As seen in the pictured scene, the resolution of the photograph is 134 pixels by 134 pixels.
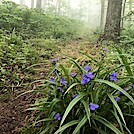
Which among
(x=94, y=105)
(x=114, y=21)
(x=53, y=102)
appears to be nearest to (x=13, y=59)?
(x=53, y=102)

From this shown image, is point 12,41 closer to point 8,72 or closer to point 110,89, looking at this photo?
point 8,72

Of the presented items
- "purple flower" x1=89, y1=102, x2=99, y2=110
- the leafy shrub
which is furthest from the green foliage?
"purple flower" x1=89, y1=102, x2=99, y2=110

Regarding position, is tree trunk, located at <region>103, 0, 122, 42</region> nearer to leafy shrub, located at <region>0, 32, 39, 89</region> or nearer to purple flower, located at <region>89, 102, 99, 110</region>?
leafy shrub, located at <region>0, 32, 39, 89</region>

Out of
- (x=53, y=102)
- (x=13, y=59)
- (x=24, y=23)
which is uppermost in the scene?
(x=24, y=23)

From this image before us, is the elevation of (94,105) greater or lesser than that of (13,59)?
lesser

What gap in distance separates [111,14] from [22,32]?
2662 millimetres

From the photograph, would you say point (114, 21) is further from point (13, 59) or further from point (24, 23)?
point (13, 59)

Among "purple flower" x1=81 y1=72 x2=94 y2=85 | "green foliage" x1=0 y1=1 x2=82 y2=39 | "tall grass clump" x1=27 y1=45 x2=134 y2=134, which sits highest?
"green foliage" x1=0 y1=1 x2=82 y2=39

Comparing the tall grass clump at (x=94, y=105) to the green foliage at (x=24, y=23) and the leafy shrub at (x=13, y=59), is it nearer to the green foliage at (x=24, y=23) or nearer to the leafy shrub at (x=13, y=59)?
the leafy shrub at (x=13, y=59)

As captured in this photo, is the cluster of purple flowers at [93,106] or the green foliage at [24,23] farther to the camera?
the green foliage at [24,23]

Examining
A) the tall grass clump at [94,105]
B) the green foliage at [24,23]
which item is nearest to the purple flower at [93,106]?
the tall grass clump at [94,105]

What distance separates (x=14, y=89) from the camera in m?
3.83

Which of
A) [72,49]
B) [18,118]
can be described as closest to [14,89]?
[18,118]

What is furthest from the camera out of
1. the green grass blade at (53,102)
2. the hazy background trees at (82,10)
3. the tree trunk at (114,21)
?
the hazy background trees at (82,10)
